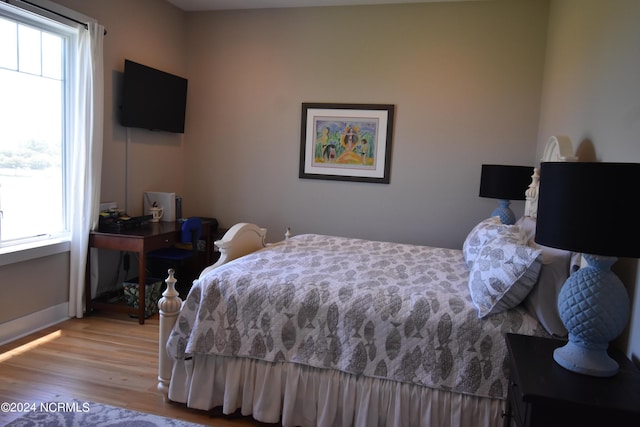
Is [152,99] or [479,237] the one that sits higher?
[152,99]

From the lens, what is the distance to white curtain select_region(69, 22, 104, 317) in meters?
3.49

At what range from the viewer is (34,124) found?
3320 mm

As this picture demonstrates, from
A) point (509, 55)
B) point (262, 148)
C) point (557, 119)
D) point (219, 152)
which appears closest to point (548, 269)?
point (557, 119)

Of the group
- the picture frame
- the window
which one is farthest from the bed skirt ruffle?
the picture frame

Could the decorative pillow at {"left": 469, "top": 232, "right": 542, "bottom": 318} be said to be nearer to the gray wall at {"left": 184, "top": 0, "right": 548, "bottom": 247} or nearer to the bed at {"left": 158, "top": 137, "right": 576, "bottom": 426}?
→ the bed at {"left": 158, "top": 137, "right": 576, "bottom": 426}

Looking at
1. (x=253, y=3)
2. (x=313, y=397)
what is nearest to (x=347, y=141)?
(x=253, y=3)

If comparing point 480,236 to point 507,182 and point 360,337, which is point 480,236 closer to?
point 507,182

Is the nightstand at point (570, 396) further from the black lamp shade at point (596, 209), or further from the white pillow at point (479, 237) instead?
the white pillow at point (479, 237)

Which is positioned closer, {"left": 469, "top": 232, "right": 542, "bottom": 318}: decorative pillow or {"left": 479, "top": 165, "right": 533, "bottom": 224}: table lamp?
{"left": 469, "top": 232, "right": 542, "bottom": 318}: decorative pillow

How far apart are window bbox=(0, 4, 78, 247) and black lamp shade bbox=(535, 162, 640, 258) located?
11.2 feet

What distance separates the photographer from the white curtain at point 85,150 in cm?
349

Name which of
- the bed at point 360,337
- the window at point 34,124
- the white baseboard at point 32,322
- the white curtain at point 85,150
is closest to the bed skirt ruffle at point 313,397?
the bed at point 360,337

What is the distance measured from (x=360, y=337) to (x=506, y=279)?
0.71 meters

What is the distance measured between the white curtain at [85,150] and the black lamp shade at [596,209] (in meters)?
3.37
